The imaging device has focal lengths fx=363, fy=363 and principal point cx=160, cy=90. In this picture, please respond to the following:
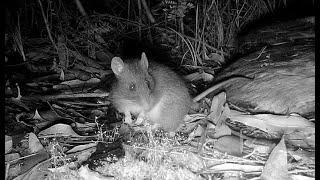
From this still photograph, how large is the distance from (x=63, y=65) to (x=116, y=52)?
123cm

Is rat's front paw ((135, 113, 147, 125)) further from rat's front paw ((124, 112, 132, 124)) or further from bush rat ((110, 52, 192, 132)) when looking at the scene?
rat's front paw ((124, 112, 132, 124))

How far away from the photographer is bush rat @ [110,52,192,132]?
4484 millimetres

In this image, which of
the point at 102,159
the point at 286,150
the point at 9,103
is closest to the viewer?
the point at 286,150

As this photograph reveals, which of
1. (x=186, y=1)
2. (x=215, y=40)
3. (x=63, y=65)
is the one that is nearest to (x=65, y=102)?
(x=63, y=65)

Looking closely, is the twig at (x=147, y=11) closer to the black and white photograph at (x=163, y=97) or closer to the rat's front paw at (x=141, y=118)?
the black and white photograph at (x=163, y=97)

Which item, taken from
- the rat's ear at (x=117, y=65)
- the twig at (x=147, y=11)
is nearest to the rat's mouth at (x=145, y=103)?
the rat's ear at (x=117, y=65)

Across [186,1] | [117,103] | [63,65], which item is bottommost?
[117,103]

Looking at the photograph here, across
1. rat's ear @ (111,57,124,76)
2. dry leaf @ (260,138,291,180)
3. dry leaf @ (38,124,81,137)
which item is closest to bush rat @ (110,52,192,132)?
rat's ear @ (111,57,124,76)

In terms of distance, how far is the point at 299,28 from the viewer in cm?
520

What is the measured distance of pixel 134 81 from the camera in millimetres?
4539

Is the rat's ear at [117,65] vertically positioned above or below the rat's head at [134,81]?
above

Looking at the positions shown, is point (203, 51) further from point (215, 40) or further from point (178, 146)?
point (178, 146)

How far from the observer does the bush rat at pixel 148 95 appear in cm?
448

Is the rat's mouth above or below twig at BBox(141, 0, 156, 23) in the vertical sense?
below
